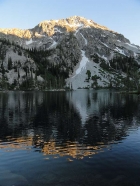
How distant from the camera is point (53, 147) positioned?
3878 centimetres

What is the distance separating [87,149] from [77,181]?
42.0 ft

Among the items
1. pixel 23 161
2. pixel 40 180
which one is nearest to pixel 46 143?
pixel 23 161

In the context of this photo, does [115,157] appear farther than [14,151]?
No

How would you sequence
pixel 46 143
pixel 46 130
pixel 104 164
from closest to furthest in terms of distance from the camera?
pixel 104 164 → pixel 46 143 → pixel 46 130

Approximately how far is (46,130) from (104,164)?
86.3 ft

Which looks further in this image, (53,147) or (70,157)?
(53,147)

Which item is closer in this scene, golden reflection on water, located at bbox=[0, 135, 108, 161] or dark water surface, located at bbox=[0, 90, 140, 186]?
dark water surface, located at bbox=[0, 90, 140, 186]

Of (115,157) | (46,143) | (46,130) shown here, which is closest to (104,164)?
(115,157)

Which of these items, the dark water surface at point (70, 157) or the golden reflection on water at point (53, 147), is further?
the golden reflection on water at point (53, 147)

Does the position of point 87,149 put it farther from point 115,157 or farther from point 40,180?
point 40,180

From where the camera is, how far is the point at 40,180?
81.8ft

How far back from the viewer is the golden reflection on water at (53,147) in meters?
35.1

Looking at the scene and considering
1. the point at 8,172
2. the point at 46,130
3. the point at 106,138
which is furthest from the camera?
the point at 46,130

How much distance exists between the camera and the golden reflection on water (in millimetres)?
35094
